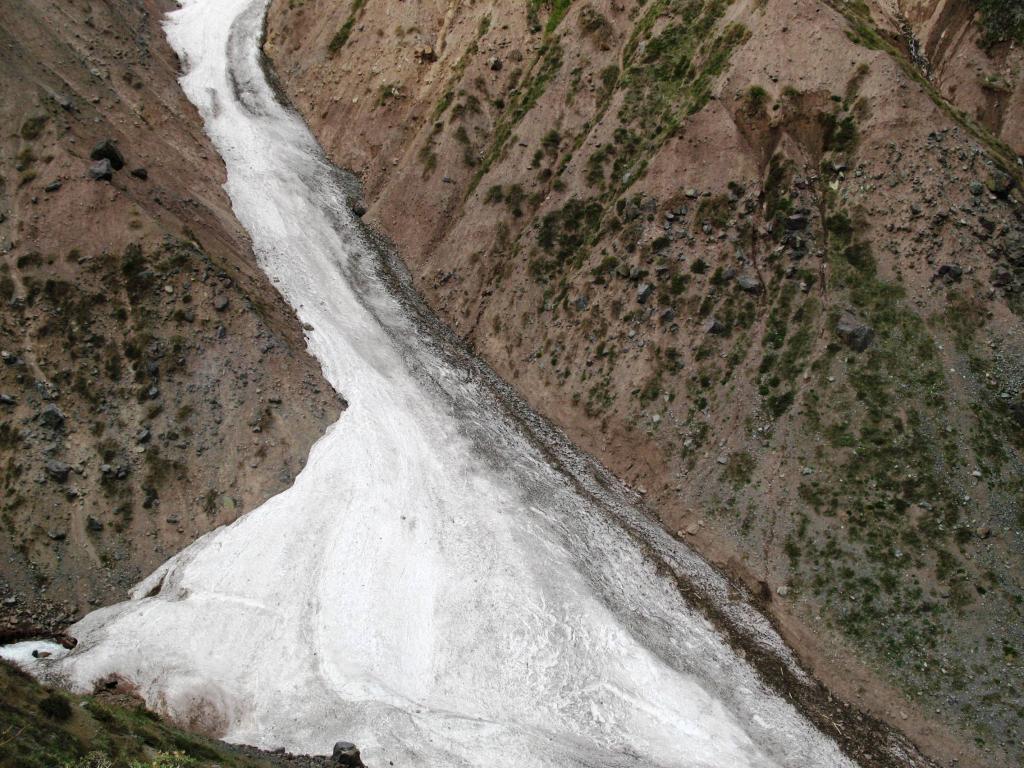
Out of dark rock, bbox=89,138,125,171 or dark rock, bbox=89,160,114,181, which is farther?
dark rock, bbox=89,138,125,171

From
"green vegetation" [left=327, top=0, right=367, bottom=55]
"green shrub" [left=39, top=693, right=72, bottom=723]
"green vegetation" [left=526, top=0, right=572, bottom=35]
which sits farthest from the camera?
"green vegetation" [left=327, top=0, right=367, bottom=55]

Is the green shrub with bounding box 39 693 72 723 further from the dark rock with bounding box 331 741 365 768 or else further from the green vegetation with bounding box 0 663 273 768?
the dark rock with bounding box 331 741 365 768

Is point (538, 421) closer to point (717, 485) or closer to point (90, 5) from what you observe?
point (717, 485)

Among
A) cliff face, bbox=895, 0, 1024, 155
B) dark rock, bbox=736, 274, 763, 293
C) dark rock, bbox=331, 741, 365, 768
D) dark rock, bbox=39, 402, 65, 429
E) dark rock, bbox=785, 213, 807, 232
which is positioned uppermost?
cliff face, bbox=895, 0, 1024, 155

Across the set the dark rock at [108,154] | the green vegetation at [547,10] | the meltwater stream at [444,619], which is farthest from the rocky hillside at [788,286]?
the dark rock at [108,154]

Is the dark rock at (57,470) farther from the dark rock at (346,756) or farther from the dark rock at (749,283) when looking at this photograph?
the dark rock at (749,283)

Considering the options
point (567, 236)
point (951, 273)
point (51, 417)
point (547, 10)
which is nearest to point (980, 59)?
point (951, 273)

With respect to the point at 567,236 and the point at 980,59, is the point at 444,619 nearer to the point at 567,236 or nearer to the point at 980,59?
the point at 567,236

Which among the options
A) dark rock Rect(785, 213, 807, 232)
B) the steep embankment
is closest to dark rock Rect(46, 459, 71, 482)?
the steep embankment
